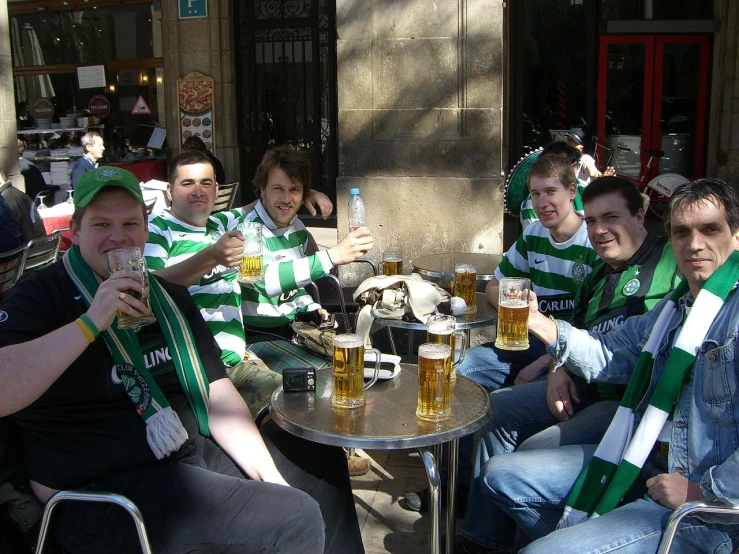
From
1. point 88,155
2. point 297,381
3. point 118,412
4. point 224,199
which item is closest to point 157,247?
point 297,381

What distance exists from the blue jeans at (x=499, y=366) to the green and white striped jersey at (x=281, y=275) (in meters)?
0.82

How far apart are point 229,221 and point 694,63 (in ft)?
30.6

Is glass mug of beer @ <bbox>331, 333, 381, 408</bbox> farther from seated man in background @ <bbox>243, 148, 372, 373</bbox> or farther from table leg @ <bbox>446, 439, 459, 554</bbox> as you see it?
seated man in background @ <bbox>243, 148, 372, 373</bbox>

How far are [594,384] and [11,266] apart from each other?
11.8 ft

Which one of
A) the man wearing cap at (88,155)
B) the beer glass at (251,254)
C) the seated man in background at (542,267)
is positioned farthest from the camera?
the man wearing cap at (88,155)

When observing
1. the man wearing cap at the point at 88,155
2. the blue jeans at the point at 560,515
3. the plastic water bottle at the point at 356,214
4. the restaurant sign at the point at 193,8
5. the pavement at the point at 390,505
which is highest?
the restaurant sign at the point at 193,8

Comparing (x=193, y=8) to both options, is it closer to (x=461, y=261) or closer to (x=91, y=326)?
(x=461, y=261)

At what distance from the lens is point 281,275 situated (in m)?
3.32

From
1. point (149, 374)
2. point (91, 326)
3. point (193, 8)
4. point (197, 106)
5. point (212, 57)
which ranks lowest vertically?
point (149, 374)

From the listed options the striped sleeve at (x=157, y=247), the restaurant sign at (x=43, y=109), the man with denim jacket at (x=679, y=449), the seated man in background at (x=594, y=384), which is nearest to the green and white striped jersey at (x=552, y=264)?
the seated man in background at (x=594, y=384)

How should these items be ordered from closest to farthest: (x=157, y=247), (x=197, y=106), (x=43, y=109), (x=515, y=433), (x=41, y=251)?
(x=515, y=433), (x=157, y=247), (x=41, y=251), (x=197, y=106), (x=43, y=109)

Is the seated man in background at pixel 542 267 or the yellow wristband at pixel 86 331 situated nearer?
the yellow wristband at pixel 86 331

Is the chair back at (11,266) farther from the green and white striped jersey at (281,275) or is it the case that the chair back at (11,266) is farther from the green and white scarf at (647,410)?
the green and white scarf at (647,410)

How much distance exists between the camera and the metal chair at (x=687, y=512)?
193 cm
